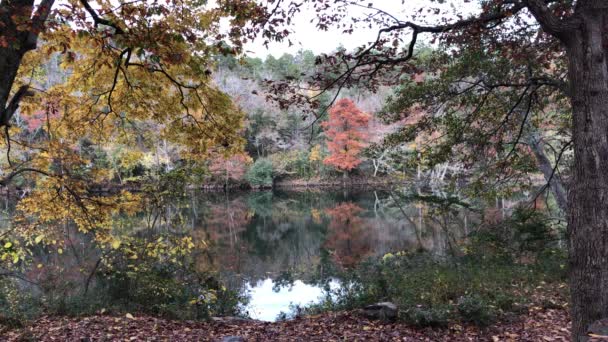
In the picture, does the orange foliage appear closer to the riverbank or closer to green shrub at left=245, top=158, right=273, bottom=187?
green shrub at left=245, top=158, right=273, bottom=187

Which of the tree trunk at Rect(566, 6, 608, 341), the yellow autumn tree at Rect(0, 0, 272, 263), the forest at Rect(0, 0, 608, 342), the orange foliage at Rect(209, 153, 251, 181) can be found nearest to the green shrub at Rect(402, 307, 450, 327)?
the forest at Rect(0, 0, 608, 342)

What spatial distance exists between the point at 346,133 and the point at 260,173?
8438 mm

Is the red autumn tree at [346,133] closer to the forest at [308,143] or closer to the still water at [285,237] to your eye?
the still water at [285,237]

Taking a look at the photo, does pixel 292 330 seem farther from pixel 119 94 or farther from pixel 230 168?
pixel 230 168

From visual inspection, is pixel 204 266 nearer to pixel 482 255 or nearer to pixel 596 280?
pixel 482 255

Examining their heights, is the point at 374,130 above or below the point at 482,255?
above

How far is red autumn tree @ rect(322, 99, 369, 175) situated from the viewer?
2802 cm

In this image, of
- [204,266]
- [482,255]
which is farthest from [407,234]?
[204,266]

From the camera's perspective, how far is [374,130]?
1161 inches

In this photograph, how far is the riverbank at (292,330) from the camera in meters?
4.49

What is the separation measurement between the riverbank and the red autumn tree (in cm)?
2300

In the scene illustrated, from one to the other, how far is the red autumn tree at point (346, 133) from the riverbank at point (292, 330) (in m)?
23.0

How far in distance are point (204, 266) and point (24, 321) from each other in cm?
549

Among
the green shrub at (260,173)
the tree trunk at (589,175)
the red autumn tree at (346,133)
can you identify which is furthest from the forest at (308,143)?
the green shrub at (260,173)
